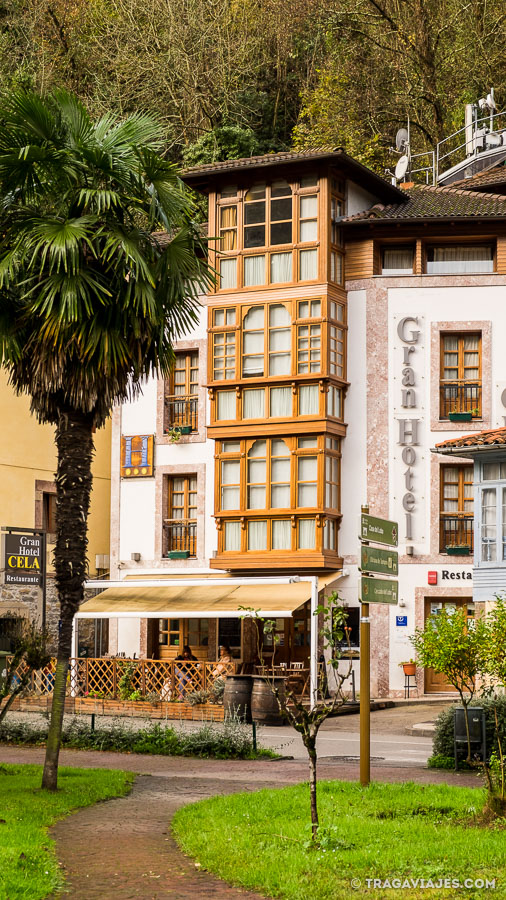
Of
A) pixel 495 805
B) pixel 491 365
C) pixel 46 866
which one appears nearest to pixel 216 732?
pixel 495 805

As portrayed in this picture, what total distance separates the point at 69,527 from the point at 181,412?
2131cm

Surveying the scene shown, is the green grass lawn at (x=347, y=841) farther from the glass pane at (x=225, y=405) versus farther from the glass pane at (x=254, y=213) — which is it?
the glass pane at (x=254, y=213)

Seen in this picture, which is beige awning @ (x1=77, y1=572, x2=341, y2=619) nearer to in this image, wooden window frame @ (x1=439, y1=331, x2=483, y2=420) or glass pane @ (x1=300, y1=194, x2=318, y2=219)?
wooden window frame @ (x1=439, y1=331, x2=483, y2=420)

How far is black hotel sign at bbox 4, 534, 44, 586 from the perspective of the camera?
27608mm

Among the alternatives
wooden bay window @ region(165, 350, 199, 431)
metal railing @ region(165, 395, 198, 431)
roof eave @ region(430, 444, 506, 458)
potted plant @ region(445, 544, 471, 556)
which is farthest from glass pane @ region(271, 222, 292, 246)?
roof eave @ region(430, 444, 506, 458)

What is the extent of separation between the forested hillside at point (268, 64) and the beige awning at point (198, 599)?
1720 centimetres

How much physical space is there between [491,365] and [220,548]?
338 inches

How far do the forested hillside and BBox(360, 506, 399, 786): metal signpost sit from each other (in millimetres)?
30317

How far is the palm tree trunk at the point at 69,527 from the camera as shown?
52.0ft

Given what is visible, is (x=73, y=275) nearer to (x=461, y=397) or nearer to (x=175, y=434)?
(x=461, y=397)

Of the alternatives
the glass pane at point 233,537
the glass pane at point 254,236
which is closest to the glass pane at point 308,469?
the glass pane at point 233,537

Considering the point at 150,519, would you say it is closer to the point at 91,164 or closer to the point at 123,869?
the point at 91,164

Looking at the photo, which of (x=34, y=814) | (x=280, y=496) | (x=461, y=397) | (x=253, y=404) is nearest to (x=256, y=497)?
(x=280, y=496)

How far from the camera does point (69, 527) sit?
15977 millimetres
